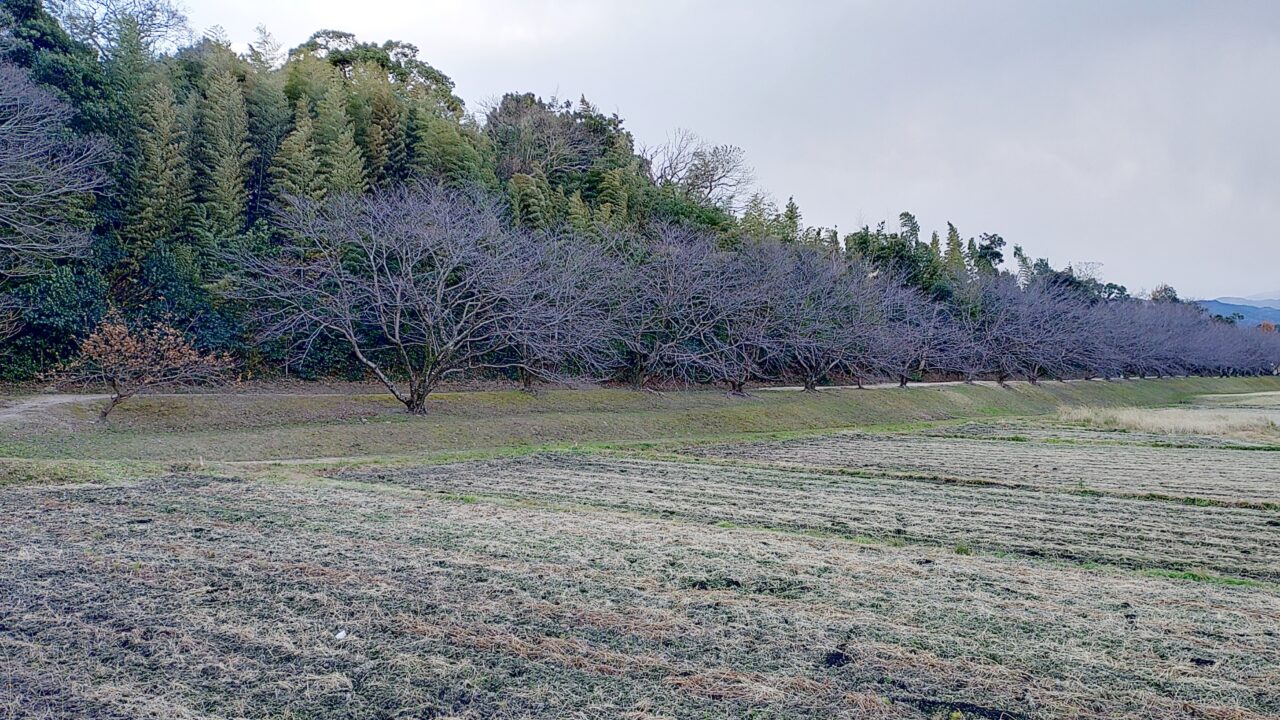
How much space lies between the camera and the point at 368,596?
16.5 feet

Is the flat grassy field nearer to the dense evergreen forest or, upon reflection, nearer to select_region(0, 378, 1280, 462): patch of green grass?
select_region(0, 378, 1280, 462): patch of green grass

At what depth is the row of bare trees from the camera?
19.9 metres

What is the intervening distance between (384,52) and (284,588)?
42048mm

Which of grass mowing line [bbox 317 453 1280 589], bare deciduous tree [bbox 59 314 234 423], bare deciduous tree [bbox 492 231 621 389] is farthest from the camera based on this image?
bare deciduous tree [bbox 492 231 621 389]

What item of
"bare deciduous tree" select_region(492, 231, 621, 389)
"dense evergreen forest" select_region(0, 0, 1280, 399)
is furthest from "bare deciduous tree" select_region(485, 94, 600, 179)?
"bare deciduous tree" select_region(492, 231, 621, 389)

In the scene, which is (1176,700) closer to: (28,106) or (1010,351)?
(28,106)

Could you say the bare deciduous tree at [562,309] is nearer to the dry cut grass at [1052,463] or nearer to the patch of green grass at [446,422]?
the patch of green grass at [446,422]

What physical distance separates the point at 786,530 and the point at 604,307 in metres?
18.6

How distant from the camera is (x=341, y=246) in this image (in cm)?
2125

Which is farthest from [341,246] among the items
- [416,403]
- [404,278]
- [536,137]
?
[536,137]

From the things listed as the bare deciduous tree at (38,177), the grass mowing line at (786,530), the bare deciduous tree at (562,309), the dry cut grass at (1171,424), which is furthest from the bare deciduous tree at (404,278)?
the dry cut grass at (1171,424)

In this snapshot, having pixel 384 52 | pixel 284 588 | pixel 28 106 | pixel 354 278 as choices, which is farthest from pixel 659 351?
pixel 384 52

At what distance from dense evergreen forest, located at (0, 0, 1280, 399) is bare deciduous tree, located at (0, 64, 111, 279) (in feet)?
0.28

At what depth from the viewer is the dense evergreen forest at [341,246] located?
19328 millimetres
